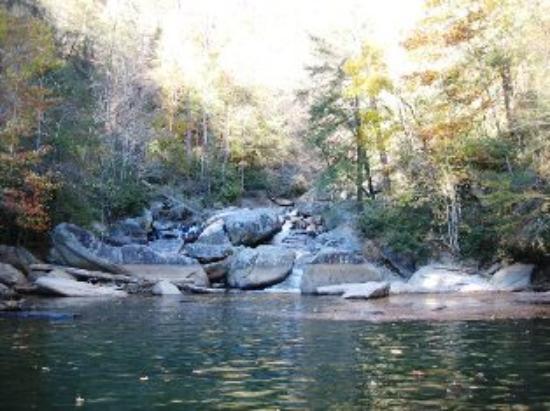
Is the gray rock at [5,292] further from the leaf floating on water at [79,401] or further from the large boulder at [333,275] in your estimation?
the leaf floating on water at [79,401]

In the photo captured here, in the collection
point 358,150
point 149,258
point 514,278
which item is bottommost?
point 514,278

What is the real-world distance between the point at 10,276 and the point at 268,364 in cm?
1602

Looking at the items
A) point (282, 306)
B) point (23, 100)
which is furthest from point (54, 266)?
point (282, 306)

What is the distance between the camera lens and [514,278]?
24.9 meters

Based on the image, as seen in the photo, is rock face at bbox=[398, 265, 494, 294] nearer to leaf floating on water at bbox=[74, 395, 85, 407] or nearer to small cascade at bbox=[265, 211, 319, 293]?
small cascade at bbox=[265, 211, 319, 293]

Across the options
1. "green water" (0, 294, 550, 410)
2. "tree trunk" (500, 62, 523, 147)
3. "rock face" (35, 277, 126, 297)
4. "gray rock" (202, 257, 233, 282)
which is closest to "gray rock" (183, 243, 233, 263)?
"gray rock" (202, 257, 233, 282)

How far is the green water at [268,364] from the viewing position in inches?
323

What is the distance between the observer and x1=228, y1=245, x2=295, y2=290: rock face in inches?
1075

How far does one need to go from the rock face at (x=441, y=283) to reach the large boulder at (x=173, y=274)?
24.7ft

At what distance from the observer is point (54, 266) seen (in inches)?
1058

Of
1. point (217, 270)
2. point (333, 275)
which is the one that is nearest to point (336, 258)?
point (333, 275)

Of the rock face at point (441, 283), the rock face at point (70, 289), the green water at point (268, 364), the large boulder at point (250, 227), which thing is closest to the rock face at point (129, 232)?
the large boulder at point (250, 227)

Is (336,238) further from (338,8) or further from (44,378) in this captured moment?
(44,378)

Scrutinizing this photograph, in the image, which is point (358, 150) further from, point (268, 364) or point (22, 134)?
point (268, 364)
